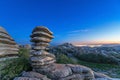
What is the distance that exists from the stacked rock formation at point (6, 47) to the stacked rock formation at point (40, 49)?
1.44m

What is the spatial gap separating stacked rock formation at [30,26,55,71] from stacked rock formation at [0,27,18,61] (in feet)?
4.72

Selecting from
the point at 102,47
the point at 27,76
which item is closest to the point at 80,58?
the point at 102,47

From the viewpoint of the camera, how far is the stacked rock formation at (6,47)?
1212 cm

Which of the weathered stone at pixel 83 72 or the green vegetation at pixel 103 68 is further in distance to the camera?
the green vegetation at pixel 103 68

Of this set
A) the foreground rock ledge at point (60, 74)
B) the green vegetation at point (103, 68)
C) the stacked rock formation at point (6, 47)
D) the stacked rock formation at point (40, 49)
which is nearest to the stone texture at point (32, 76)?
the foreground rock ledge at point (60, 74)

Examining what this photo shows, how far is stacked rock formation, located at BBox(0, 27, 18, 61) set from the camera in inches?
477

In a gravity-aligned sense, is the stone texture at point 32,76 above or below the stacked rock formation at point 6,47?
below

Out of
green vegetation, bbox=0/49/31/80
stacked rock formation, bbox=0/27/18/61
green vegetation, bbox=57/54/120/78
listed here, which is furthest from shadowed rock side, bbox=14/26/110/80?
green vegetation, bbox=57/54/120/78

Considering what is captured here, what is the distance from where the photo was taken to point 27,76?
10.8m

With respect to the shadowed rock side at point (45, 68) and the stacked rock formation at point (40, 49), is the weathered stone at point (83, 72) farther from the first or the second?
the stacked rock formation at point (40, 49)

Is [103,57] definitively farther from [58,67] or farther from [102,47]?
[58,67]

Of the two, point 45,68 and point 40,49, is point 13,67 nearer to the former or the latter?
point 45,68

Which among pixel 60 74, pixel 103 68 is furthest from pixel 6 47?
pixel 103 68

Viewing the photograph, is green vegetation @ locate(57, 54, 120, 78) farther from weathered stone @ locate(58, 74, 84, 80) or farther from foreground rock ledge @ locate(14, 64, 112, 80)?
weathered stone @ locate(58, 74, 84, 80)
